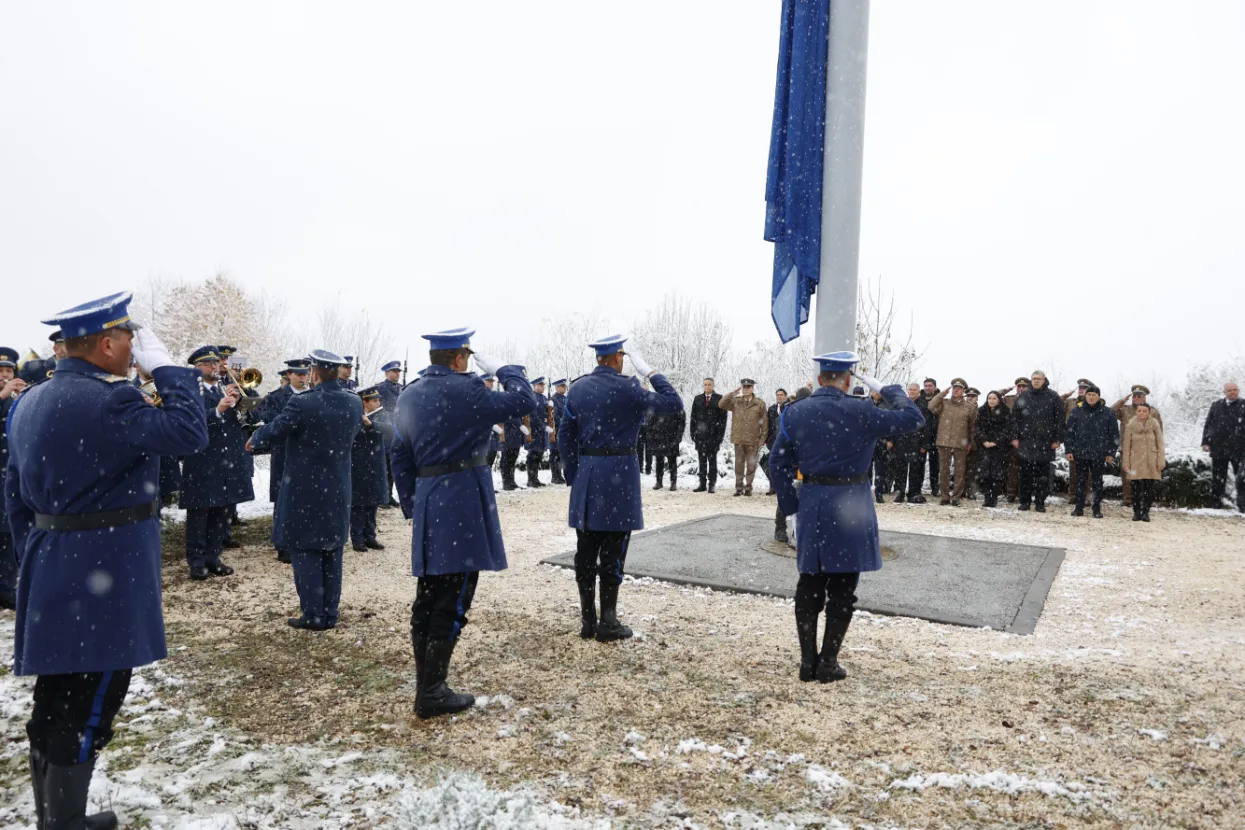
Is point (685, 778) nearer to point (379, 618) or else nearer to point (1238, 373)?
point (379, 618)

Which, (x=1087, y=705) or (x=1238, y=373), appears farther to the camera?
(x=1238, y=373)

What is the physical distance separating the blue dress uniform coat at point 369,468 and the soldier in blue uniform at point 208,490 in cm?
112

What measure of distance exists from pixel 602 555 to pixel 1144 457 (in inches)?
391

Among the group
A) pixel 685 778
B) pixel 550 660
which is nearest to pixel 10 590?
pixel 550 660

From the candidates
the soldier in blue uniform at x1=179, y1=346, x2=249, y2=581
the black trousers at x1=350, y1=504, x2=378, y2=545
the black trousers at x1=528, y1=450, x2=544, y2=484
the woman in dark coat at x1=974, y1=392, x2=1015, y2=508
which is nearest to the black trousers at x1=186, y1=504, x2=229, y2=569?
the soldier in blue uniform at x1=179, y1=346, x2=249, y2=581

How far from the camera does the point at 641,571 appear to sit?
24.5ft

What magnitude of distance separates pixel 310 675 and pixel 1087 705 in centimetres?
421

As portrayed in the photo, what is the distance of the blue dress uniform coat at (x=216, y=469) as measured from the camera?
7.24 meters

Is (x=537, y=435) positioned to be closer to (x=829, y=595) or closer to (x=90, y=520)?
(x=829, y=595)

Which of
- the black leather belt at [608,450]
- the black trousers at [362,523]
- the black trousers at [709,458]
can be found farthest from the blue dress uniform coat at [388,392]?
the black trousers at [709,458]

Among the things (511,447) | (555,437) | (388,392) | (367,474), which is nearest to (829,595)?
(367,474)

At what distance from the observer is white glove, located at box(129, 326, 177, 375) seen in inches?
112

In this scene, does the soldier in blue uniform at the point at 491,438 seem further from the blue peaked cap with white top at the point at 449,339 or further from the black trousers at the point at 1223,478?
the black trousers at the point at 1223,478

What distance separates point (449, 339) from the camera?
423 cm
